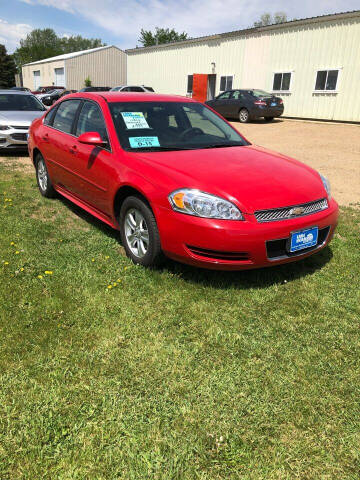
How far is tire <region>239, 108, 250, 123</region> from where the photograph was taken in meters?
17.4

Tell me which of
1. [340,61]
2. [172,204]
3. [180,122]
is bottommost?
[172,204]

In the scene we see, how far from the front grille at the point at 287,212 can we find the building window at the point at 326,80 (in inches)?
641

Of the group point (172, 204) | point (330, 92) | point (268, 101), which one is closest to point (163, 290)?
point (172, 204)

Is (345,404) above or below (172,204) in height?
below

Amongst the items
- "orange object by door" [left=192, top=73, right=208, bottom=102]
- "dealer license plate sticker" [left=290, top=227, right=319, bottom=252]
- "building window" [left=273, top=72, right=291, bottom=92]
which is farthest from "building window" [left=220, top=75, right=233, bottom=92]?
"dealer license plate sticker" [left=290, top=227, right=319, bottom=252]

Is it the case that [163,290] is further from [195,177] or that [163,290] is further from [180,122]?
[180,122]

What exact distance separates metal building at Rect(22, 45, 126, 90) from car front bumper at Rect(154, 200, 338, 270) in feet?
149

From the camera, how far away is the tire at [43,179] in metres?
5.61

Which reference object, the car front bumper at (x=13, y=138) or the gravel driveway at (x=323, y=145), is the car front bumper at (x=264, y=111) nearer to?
the gravel driveway at (x=323, y=145)

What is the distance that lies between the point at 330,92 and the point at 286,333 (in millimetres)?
17366

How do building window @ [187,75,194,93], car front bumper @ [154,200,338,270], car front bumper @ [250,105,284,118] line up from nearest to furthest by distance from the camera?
car front bumper @ [154,200,338,270]
car front bumper @ [250,105,284,118]
building window @ [187,75,194,93]

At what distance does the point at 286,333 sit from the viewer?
2.80 m

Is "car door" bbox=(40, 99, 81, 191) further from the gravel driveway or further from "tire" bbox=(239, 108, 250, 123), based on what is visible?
"tire" bbox=(239, 108, 250, 123)

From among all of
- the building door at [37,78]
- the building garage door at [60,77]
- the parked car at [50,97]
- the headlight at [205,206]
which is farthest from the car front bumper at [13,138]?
the building door at [37,78]
